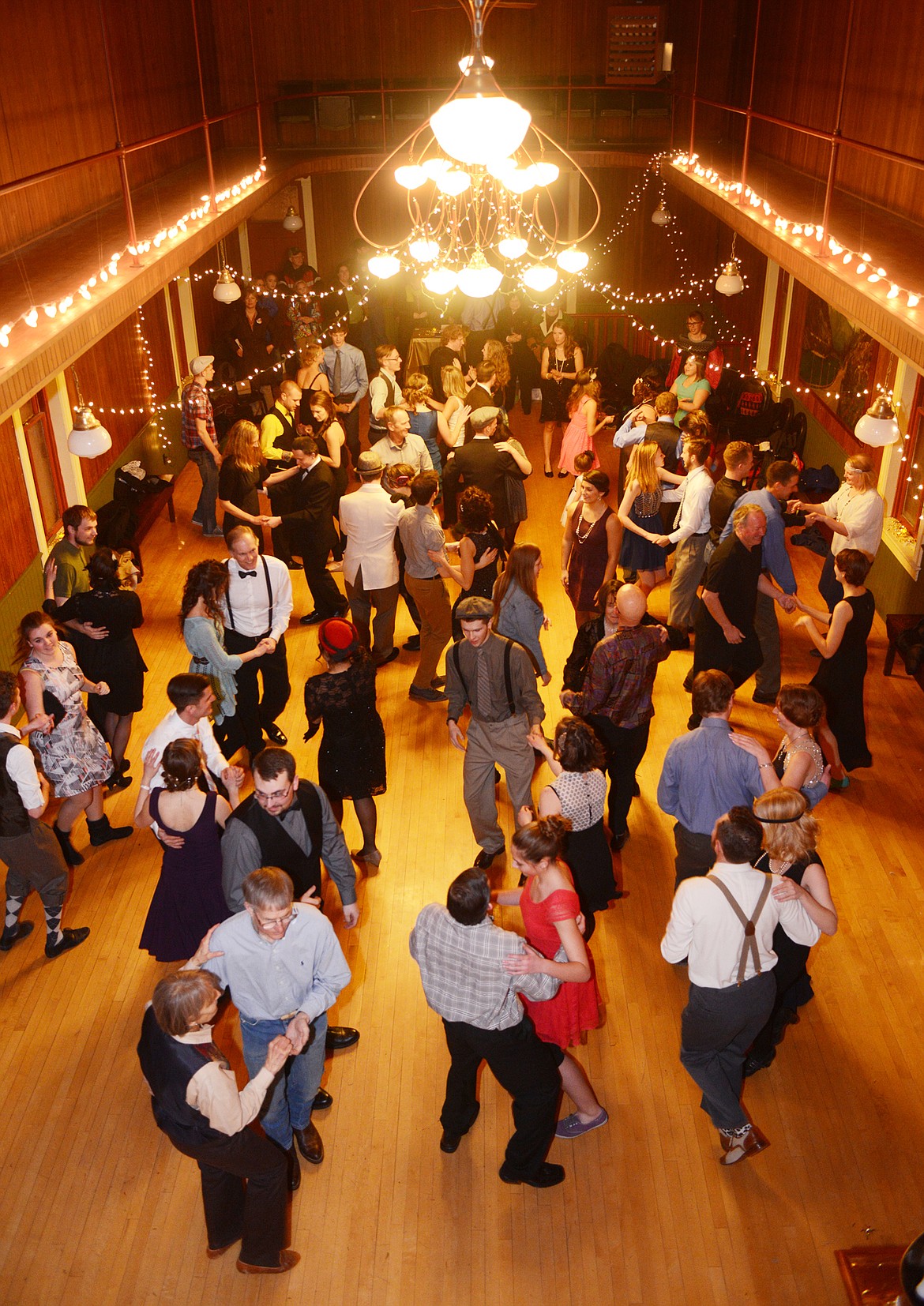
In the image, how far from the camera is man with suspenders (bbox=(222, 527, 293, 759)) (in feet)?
18.3

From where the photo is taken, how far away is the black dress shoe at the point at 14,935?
16.1 feet

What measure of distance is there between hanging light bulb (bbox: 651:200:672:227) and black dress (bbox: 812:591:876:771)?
9726 millimetres

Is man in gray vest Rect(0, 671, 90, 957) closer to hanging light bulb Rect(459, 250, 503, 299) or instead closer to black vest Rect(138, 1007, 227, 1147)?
black vest Rect(138, 1007, 227, 1147)

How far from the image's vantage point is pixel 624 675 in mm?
4871

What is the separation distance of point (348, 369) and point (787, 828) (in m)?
7.52

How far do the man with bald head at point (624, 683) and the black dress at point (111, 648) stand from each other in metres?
2.31

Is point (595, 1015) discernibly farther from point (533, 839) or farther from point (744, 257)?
point (744, 257)

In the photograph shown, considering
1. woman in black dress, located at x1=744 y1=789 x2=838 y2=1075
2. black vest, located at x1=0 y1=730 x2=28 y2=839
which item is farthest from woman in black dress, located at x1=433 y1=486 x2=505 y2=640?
woman in black dress, located at x1=744 y1=789 x2=838 y2=1075

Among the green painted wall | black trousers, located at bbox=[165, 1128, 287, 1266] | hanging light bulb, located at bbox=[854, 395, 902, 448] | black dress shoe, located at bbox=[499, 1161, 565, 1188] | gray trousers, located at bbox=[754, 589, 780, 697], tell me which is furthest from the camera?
the green painted wall

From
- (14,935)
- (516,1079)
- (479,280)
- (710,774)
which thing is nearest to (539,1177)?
(516,1079)

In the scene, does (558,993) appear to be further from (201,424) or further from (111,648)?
(201,424)

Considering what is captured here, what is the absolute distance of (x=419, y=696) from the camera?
22.5 ft

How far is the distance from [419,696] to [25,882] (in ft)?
9.30

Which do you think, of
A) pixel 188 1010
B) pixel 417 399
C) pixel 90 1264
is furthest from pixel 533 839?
pixel 417 399
